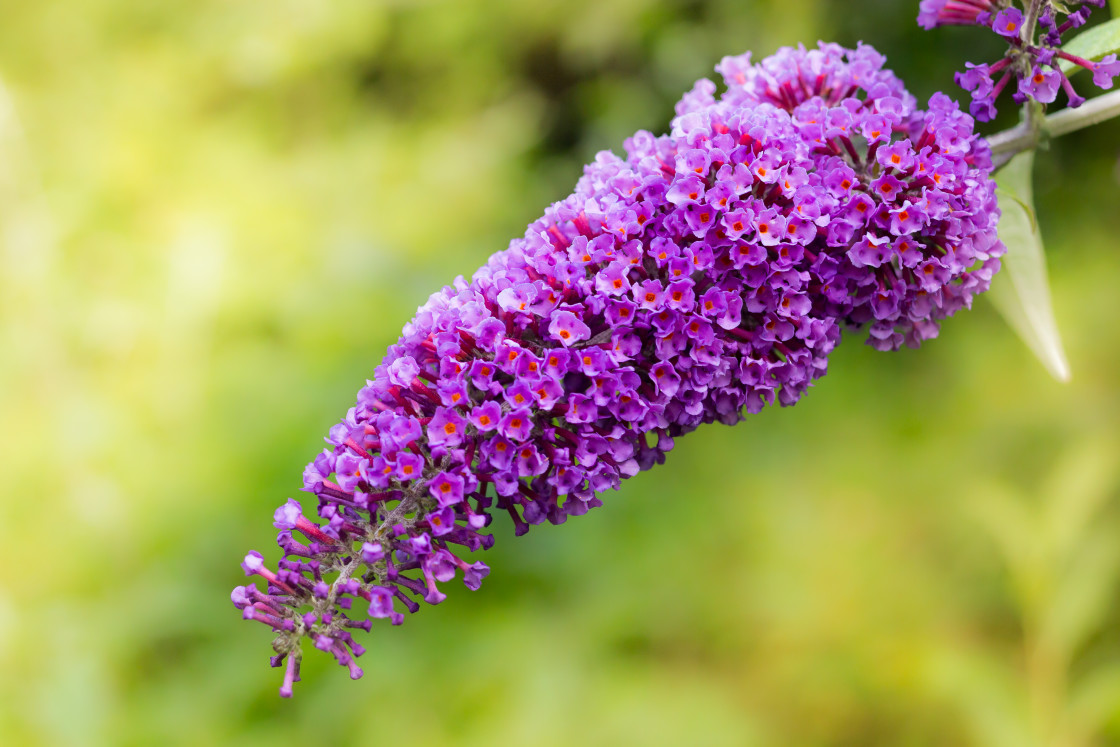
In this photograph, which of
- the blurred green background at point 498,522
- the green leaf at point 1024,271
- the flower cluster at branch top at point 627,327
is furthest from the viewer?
the blurred green background at point 498,522

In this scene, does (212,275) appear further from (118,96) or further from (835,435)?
(835,435)

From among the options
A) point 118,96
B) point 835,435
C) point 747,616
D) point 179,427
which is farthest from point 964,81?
point 118,96

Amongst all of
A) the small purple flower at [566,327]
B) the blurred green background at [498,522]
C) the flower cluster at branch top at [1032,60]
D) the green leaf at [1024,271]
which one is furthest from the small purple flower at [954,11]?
the blurred green background at [498,522]

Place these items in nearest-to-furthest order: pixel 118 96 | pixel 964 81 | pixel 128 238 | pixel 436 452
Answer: pixel 436 452 < pixel 964 81 < pixel 128 238 < pixel 118 96

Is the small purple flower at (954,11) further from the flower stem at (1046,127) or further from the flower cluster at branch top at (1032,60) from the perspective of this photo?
the flower stem at (1046,127)

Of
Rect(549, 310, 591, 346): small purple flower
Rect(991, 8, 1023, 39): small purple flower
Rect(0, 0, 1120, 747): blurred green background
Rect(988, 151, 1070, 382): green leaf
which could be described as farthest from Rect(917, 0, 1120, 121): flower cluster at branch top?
Rect(0, 0, 1120, 747): blurred green background

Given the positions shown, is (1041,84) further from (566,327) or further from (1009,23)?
(566,327)

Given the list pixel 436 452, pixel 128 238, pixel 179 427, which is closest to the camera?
pixel 436 452
